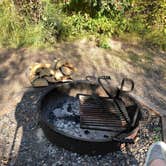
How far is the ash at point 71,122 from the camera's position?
12.2 feet

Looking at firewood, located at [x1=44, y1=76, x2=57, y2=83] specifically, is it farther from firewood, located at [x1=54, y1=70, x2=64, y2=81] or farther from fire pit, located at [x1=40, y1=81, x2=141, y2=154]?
fire pit, located at [x1=40, y1=81, x2=141, y2=154]

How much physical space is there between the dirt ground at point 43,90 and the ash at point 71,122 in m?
0.22

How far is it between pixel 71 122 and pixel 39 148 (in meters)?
0.47

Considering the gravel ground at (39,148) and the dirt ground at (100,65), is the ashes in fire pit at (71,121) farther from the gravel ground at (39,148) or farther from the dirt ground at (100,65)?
the dirt ground at (100,65)

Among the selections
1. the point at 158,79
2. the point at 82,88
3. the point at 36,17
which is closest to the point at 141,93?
the point at 158,79

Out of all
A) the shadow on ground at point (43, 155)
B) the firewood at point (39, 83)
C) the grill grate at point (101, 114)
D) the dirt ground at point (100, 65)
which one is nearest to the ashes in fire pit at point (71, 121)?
the grill grate at point (101, 114)

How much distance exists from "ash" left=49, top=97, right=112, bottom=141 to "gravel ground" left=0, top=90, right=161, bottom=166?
21cm

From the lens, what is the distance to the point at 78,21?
19.7 feet

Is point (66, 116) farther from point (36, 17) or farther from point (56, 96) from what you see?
point (36, 17)

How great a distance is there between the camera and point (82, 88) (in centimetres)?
417

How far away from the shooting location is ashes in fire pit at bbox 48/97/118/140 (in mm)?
3719

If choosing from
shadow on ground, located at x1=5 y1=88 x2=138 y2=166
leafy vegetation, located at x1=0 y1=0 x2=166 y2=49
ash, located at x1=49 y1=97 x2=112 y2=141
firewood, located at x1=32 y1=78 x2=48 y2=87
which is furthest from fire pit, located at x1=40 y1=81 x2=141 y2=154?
leafy vegetation, located at x1=0 y1=0 x2=166 y2=49

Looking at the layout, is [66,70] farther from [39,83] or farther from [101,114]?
[101,114]

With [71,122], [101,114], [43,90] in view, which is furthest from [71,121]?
[43,90]
